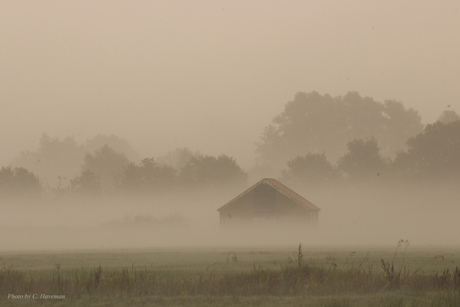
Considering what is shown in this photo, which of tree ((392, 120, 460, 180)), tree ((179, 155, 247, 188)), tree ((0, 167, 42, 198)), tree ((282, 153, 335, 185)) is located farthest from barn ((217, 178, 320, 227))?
tree ((0, 167, 42, 198))

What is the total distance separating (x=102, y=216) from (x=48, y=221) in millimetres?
10182

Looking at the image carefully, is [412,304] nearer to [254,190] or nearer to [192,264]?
[192,264]

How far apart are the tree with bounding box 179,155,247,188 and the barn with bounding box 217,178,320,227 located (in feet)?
139

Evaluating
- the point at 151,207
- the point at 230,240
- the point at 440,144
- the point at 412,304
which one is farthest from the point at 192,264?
the point at 440,144

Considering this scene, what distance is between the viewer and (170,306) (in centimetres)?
2014

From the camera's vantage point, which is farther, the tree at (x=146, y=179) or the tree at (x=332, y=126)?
the tree at (x=332, y=126)

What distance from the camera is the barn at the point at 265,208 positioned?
8981cm

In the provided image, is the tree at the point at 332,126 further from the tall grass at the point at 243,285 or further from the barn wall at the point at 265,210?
the tall grass at the point at 243,285

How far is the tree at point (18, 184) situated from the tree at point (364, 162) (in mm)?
64369

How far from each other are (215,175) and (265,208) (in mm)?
44928

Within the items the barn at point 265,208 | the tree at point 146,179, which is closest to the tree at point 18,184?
the tree at point 146,179

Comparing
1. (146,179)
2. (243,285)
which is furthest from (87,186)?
(243,285)

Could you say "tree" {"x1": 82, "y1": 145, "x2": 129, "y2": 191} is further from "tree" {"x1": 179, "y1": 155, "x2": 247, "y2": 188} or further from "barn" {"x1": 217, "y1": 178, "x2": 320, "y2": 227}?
"barn" {"x1": 217, "y1": 178, "x2": 320, "y2": 227}

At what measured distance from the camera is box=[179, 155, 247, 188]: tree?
134 meters
